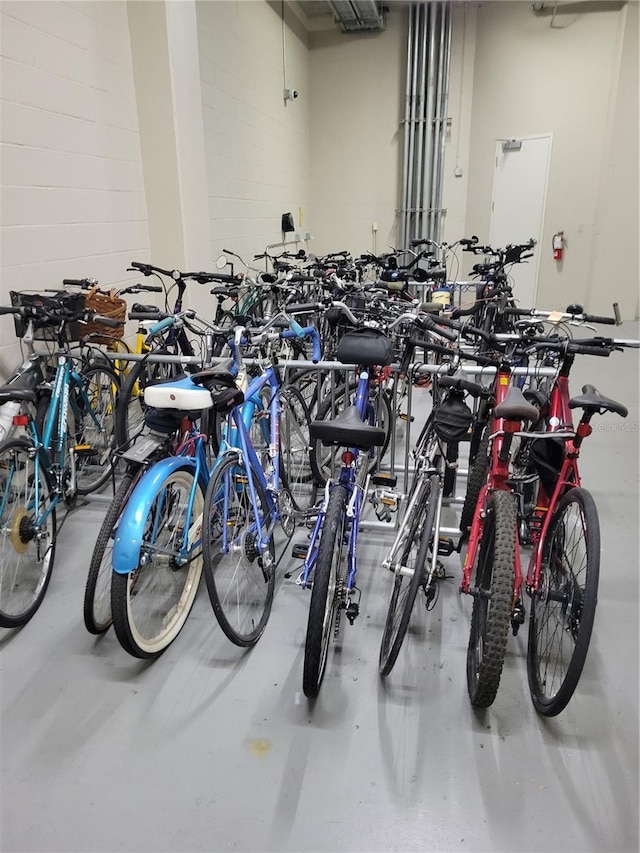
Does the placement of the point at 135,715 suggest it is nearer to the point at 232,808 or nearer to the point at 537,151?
the point at 232,808

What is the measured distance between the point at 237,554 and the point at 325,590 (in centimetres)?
57

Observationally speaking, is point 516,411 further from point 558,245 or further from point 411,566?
point 558,245

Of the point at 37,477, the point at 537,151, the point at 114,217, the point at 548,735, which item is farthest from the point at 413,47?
the point at 548,735

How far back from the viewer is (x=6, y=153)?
8.83 ft

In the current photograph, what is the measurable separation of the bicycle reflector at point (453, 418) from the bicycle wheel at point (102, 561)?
1012mm

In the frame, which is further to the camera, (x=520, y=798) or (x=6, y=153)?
(x=6, y=153)

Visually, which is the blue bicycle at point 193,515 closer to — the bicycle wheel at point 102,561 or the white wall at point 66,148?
the bicycle wheel at point 102,561

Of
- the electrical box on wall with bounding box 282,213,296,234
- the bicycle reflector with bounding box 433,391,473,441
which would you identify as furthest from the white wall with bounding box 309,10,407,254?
the bicycle reflector with bounding box 433,391,473,441

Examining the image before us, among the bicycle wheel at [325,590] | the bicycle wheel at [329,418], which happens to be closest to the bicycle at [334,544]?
the bicycle wheel at [325,590]

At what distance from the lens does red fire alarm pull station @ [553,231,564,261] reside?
7359 mm

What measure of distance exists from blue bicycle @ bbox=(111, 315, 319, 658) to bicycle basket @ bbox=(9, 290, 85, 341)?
3.10 ft

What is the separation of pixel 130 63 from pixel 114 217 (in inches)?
42.1

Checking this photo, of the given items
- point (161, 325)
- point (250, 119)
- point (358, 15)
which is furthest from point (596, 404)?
point (358, 15)

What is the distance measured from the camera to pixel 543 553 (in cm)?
172
